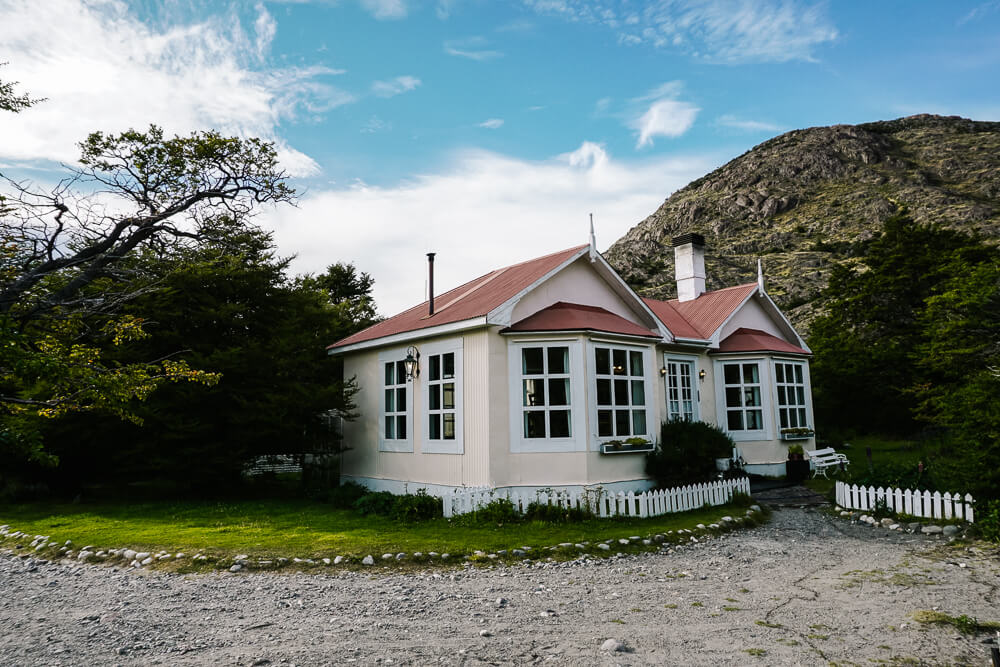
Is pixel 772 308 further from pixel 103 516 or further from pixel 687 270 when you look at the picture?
pixel 103 516

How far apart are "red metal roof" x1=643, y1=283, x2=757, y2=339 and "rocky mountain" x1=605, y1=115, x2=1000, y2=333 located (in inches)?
1231

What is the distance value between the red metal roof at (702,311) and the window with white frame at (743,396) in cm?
117

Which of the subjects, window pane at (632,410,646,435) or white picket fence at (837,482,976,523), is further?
window pane at (632,410,646,435)

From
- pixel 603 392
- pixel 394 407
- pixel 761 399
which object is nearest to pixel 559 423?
pixel 603 392

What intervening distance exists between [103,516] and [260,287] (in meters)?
6.14

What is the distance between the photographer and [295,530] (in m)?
9.48

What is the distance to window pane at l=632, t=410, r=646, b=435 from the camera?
1142 centimetres

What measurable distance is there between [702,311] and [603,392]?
7093 mm

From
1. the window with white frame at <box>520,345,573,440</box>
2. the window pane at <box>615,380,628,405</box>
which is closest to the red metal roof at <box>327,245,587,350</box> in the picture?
the window with white frame at <box>520,345,573,440</box>

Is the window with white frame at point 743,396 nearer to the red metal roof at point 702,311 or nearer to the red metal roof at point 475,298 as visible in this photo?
the red metal roof at point 702,311

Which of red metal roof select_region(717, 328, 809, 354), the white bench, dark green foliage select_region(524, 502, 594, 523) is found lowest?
dark green foliage select_region(524, 502, 594, 523)

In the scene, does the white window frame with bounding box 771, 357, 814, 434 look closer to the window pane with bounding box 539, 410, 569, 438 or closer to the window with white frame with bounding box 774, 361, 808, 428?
the window with white frame with bounding box 774, 361, 808, 428

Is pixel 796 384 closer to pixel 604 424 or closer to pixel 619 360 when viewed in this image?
pixel 619 360

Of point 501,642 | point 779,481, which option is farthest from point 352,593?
point 779,481
